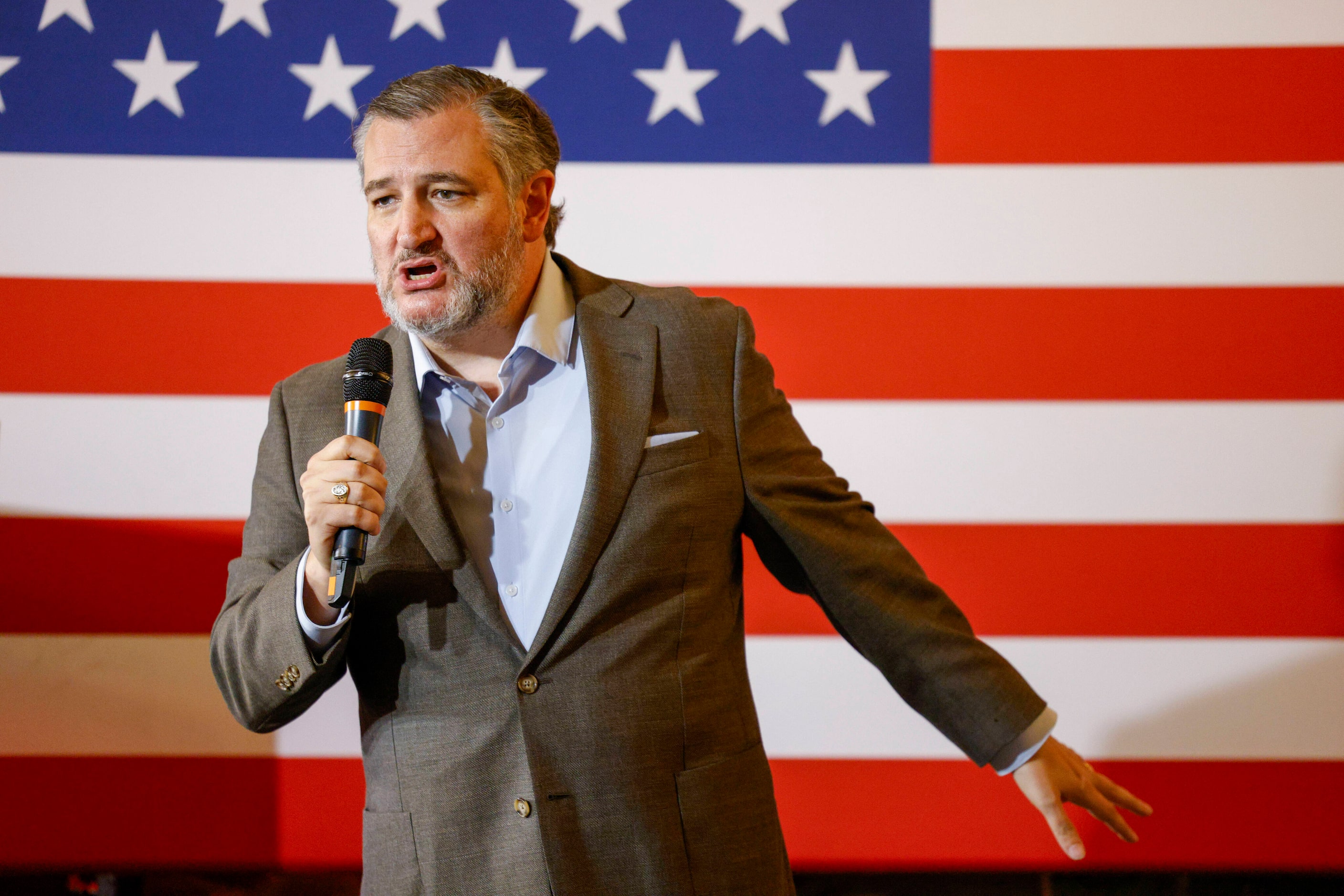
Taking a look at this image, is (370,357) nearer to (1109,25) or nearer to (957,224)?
(957,224)

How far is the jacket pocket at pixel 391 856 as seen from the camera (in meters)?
1.04

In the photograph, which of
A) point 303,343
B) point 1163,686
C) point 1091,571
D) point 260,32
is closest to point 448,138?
point 303,343

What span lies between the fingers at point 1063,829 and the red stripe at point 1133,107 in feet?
3.89

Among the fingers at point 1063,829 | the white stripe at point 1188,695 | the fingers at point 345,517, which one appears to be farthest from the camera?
the white stripe at point 1188,695

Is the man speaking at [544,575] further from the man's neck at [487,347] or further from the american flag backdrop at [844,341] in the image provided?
the american flag backdrop at [844,341]

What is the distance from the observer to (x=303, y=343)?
1.81 metres

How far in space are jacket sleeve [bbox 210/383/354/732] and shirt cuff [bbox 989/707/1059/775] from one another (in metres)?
0.70

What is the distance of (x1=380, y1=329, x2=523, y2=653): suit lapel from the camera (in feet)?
3.38

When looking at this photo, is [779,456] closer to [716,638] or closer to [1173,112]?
[716,638]

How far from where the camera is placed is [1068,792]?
1.05 m

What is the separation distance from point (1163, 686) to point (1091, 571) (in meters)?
0.24

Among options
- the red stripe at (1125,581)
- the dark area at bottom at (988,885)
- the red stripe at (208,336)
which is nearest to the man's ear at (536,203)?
the red stripe at (208,336)

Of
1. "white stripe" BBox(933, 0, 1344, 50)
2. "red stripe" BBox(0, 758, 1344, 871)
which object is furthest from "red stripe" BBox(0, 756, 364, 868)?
"white stripe" BBox(933, 0, 1344, 50)

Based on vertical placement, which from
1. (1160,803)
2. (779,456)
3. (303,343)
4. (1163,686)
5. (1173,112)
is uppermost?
(1173,112)
